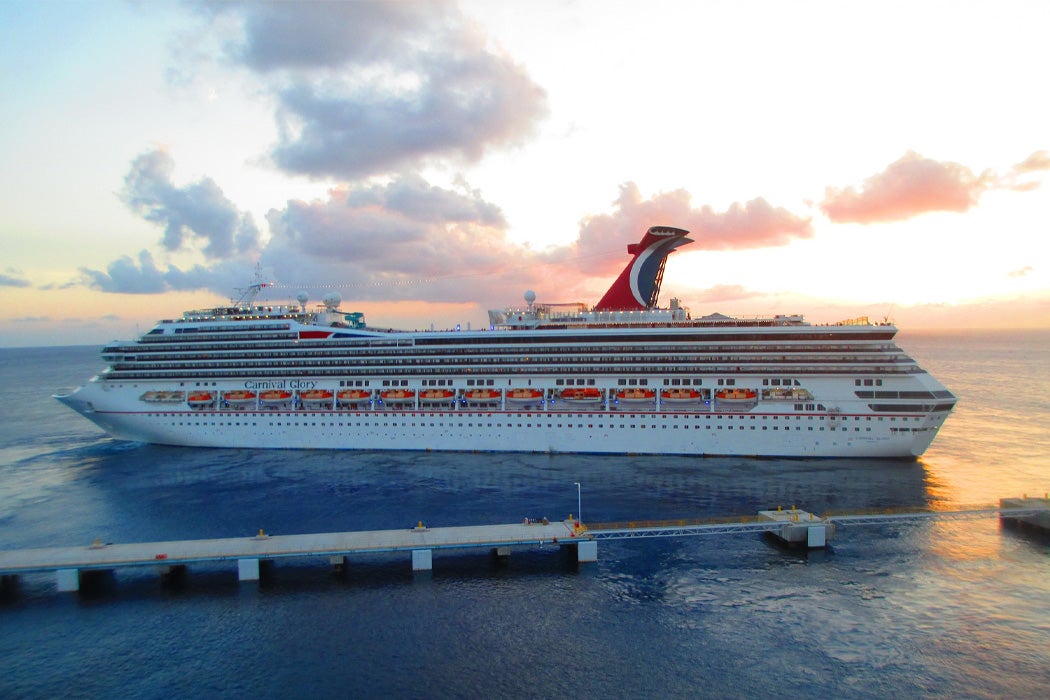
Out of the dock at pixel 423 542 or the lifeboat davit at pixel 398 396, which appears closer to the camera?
the dock at pixel 423 542

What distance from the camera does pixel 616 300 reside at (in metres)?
56.4

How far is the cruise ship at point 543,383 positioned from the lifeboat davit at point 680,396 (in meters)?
0.19

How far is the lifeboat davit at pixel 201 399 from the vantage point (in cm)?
5322

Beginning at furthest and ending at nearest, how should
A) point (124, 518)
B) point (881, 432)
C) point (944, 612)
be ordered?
1. point (881, 432)
2. point (124, 518)
3. point (944, 612)

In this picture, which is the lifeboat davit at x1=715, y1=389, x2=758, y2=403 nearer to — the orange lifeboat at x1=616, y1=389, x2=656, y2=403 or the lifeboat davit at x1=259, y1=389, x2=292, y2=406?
the orange lifeboat at x1=616, y1=389, x2=656, y2=403

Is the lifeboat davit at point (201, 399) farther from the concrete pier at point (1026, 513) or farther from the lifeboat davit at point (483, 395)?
the concrete pier at point (1026, 513)

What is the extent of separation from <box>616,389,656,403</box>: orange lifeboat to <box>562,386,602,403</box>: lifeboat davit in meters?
1.66

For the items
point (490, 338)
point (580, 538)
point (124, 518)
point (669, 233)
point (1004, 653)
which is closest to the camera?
point (1004, 653)

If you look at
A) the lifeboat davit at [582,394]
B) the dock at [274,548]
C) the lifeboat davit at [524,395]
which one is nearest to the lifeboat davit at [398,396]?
the lifeboat davit at [524,395]

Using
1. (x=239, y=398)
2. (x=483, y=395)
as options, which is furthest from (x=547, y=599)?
(x=239, y=398)

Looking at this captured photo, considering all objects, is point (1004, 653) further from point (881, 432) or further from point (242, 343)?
point (242, 343)

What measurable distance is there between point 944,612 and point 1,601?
38622 mm

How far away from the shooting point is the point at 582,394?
4969cm

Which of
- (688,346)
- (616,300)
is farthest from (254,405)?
(688,346)
